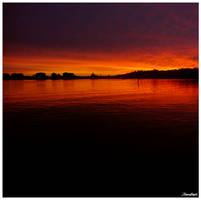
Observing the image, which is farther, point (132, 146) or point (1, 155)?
point (132, 146)

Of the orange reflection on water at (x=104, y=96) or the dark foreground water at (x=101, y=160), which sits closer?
the dark foreground water at (x=101, y=160)

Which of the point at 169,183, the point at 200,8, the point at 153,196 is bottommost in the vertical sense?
the point at 153,196

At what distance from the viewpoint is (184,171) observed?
834cm

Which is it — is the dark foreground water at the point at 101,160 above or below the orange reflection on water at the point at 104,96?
below

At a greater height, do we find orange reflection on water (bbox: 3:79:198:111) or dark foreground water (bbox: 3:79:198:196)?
orange reflection on water (bbox: 3:79:198:111)

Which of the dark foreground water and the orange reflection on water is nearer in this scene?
the dark foreground water

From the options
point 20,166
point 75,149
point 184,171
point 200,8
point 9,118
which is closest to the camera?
point 184,171

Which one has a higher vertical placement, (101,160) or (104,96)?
(104,96)

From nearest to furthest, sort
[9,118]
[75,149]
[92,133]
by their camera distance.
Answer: [75,149] → [92,133] → [9,118]

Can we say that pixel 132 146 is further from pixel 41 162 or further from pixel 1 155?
pixel 1 155

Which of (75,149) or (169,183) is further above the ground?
(75,149)

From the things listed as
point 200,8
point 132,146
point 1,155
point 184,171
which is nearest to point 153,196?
point 184,171

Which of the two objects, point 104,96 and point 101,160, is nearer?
point 101,160

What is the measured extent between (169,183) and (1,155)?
30.2 ft
